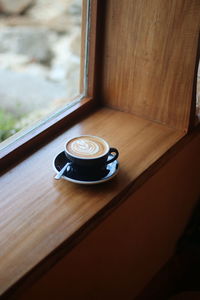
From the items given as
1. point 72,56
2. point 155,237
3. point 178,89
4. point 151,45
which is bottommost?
point 155,237

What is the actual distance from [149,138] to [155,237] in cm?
39

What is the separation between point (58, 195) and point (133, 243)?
0.38 m

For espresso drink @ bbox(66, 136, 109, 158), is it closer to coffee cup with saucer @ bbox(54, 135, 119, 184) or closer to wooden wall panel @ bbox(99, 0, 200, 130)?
coffee cup with saucer @ bbox(54, 135, 119, 184)

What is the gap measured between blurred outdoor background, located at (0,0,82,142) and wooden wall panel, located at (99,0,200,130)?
166mm

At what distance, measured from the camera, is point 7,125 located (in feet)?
4.98

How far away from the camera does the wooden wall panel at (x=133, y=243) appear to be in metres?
0.96

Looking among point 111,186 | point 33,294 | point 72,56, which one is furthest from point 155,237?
point 72,56

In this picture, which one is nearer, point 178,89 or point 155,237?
point 178,89

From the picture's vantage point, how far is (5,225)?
90cm

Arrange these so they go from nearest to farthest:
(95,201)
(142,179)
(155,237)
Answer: (95,201) → (142,179) → (155,237)

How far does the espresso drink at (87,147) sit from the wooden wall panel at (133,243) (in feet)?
0.52

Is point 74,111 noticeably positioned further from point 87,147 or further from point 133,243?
point 133,243

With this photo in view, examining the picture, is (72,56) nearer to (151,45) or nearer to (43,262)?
(151,45)

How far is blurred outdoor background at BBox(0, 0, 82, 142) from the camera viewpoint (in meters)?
1.45
